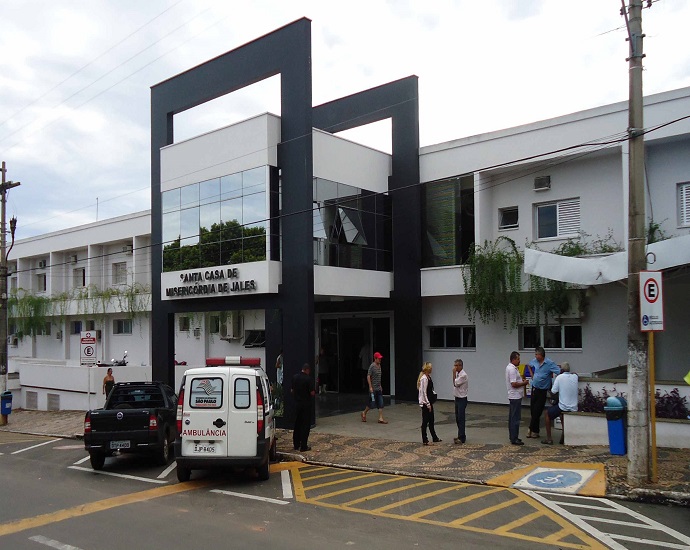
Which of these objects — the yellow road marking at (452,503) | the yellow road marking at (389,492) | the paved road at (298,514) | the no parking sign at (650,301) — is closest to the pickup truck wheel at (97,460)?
the paved road at (298,514)

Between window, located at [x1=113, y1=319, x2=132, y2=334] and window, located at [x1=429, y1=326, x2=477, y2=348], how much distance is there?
18495 millimetres

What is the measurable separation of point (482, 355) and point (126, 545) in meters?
14.6

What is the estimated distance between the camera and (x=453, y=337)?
21.1 metres

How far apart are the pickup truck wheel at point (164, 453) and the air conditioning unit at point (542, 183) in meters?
12.6

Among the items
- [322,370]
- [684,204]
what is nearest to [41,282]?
[322,370]

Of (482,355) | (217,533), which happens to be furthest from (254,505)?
(482,355)

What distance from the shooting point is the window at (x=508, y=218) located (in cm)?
2002

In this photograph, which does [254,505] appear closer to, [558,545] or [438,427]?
[558,545]

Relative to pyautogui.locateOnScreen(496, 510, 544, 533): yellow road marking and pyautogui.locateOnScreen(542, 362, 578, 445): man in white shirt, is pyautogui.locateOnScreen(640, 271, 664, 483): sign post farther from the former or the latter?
pyautogui.locateOnScreen(542, 362, 578, 445): man in white shirt

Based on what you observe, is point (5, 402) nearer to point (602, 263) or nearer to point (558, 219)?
point (558, 219)

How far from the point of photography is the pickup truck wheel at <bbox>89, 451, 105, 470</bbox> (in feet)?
42.1

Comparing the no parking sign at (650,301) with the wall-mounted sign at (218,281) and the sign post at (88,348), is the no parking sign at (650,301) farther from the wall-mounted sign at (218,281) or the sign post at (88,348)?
the sign post at (88,348)

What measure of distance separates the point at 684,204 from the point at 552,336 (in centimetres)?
513

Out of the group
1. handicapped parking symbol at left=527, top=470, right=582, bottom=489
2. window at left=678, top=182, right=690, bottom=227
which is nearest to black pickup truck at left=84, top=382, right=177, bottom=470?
handicapped parking symbol at left=527, top=470, right=582, bottom=489
